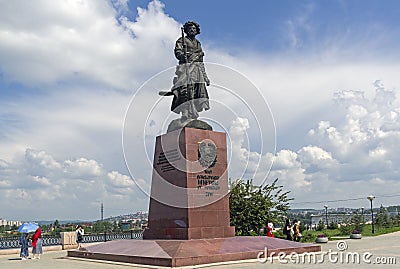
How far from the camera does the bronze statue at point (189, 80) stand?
17.4 meters

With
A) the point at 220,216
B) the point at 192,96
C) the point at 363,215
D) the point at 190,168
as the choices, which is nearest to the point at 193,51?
the point at 192,96

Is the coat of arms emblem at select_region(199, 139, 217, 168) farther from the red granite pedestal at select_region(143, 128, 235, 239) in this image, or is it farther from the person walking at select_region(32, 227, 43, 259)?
the person walking at select_region(32, 227, 43, 259)

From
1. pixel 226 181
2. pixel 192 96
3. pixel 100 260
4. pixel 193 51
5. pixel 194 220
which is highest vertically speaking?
pixel 193 51

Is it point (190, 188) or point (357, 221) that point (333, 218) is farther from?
point (190, 188)

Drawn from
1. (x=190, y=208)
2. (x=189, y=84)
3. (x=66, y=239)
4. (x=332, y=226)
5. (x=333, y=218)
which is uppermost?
(x=189, y=84)

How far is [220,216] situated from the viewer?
51.3 ft

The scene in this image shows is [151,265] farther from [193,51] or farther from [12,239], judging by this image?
[12,239]

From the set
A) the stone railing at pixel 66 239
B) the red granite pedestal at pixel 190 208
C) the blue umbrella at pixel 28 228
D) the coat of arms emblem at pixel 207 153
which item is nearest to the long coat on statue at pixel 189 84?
the red granite pedestal at pixel 190 208

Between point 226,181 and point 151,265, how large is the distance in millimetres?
4728

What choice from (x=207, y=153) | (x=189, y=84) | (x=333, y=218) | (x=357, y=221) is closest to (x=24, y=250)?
(x=207, y=153)

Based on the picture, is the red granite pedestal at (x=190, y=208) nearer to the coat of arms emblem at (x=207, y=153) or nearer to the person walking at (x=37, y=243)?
the coat of arms emblem at (x=207, y=153)

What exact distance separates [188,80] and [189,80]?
0.04 meters

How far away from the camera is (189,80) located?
1748cm

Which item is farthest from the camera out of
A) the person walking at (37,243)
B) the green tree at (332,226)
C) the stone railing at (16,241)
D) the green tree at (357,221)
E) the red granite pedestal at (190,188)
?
the green tree at (332,226)
